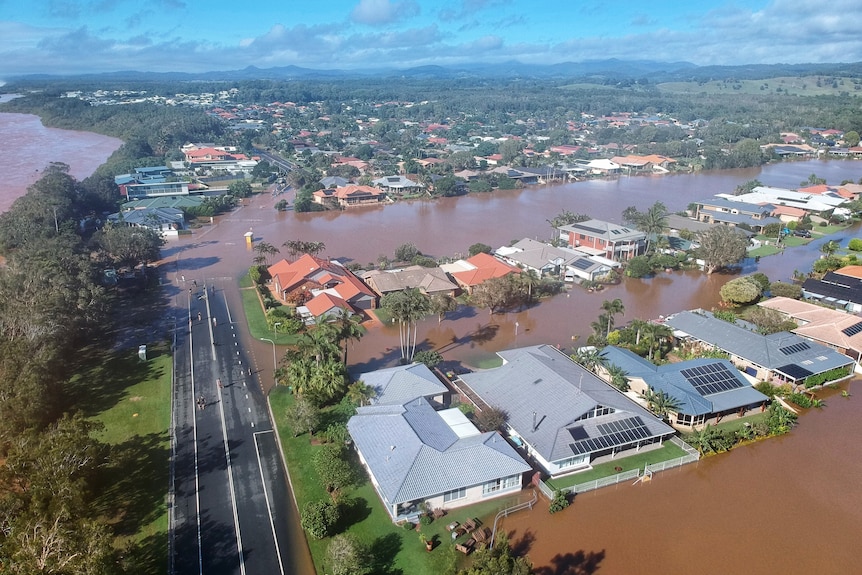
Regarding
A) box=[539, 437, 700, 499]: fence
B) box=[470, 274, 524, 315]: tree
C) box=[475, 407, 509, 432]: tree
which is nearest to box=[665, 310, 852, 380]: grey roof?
box=[539, 437, 700, 499]: fence

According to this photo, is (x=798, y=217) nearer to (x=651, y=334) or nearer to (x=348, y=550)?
(x=651, y=334)

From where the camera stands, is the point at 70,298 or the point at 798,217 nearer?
the point at 70,298

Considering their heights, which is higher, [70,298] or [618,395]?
[70,298]

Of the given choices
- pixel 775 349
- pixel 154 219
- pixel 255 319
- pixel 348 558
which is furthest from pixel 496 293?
pixel 154 219

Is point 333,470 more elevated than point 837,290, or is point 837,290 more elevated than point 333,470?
point 333,470

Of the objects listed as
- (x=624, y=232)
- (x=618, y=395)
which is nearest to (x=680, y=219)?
(x=624, y=232)

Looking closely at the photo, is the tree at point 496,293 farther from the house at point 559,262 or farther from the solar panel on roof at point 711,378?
the solar panel on roof at point 711,378

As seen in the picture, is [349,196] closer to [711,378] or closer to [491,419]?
[491,419]

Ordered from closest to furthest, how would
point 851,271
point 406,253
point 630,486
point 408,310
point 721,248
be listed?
point 630,486 < point 408,310 < point 851,271 < point 721,248 < point 406,253
